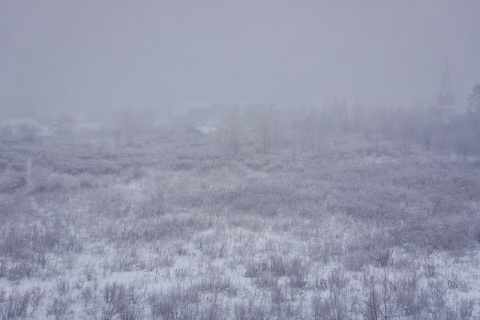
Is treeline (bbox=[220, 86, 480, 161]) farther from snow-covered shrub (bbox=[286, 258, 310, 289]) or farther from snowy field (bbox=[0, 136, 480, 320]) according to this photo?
snow-covered shrub (bbox=[286, 258, 310, 289])

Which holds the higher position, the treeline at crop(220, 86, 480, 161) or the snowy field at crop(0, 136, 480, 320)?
the treeline at crop(220, 86, 480, 161)

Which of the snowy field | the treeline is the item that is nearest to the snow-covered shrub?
the snowy field

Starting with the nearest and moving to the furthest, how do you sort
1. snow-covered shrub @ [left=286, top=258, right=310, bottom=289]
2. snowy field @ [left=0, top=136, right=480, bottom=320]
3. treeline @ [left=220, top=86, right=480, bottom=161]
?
snowy field @ [left=0, top=136, right=480, bottom=320], snow-covered shrub @ [left=286, top=258, right=310, bottom=289], treeline @ [left=220, top=86, right=480, bottom=161]

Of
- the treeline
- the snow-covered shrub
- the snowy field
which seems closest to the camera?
the snowy field

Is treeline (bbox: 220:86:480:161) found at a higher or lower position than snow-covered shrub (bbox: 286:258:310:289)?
higher

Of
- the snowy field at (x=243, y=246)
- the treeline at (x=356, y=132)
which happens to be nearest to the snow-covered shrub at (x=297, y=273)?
the snowy field at (x=243, y=246)

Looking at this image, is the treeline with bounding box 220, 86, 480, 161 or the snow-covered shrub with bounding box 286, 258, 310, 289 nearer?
the snow-covered shrub with bounding box 286, 258, 310, 289

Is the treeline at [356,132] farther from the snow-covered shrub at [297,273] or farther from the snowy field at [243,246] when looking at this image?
the snow-covered shrub at [297,273]

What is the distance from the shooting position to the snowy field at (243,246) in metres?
6.78

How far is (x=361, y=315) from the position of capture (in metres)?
6.45

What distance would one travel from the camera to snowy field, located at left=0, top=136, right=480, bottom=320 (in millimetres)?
6777

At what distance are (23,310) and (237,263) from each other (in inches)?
189

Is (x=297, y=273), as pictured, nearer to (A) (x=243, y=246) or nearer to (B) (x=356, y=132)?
(A) (x=243, y=246)

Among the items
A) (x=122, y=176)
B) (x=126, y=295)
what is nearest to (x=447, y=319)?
(x=126, y=295)
